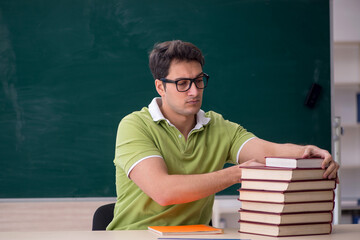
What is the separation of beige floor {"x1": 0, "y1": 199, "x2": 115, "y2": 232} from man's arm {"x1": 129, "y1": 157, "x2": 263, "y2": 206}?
1641 millimetres

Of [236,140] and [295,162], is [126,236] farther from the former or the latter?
[236,140]

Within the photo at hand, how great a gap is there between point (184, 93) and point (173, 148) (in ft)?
0.81

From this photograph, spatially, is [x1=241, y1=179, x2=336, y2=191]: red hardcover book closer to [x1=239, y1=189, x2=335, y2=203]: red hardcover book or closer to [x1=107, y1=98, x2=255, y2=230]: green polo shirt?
[x1=239, y1=189, x2=335, y2=203]: red hardcover book

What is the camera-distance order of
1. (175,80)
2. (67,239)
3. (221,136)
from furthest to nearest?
1. (221,136)
2. (175,80)
3. (67,239)

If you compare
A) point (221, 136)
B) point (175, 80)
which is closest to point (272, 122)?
point (221, 136)

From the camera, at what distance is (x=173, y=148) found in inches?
86.1

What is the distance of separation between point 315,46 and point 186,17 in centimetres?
97

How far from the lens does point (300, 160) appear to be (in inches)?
66.7

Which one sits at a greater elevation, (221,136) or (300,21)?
(300,21)

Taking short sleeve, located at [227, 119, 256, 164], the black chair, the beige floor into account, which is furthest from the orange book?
the beige floor

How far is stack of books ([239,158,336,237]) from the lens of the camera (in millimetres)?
1673

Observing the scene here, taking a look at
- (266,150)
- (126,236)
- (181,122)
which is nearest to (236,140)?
(266,150)

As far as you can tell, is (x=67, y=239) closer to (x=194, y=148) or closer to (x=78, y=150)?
(x=194, y=148)

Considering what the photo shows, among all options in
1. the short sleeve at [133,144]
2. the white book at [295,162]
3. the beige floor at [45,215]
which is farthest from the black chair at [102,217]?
the beige floor at [45,215]
